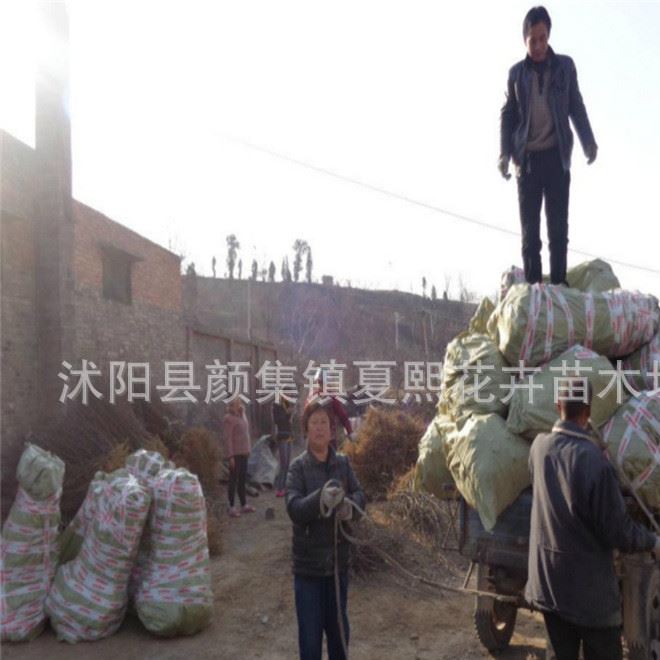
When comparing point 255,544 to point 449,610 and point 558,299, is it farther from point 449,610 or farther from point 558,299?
point 558,299

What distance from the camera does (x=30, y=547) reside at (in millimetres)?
5191

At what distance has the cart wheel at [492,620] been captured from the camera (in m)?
4.45

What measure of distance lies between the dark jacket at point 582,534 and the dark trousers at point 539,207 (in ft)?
7.28

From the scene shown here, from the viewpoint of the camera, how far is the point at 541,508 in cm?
303

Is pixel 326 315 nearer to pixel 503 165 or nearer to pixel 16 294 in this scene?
pixel 16 294

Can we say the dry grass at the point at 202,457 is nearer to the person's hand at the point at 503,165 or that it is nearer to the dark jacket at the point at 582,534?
the person's hand at the point at 503,165

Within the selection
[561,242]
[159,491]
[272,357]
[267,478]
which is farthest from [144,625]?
[272,357]

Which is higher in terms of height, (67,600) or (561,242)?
(561,242)

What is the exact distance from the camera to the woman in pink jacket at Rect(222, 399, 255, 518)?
926 centimetres

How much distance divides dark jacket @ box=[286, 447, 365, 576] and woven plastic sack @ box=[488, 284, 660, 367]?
1.28 m

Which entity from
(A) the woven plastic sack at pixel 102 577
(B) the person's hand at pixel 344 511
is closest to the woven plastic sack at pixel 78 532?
(A) the woven plastic sack at pixel 102 577

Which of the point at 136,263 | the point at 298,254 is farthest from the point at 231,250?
the point at 136,263

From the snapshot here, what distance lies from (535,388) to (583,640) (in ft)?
4.18

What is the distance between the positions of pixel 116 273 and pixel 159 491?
639 centimetres
